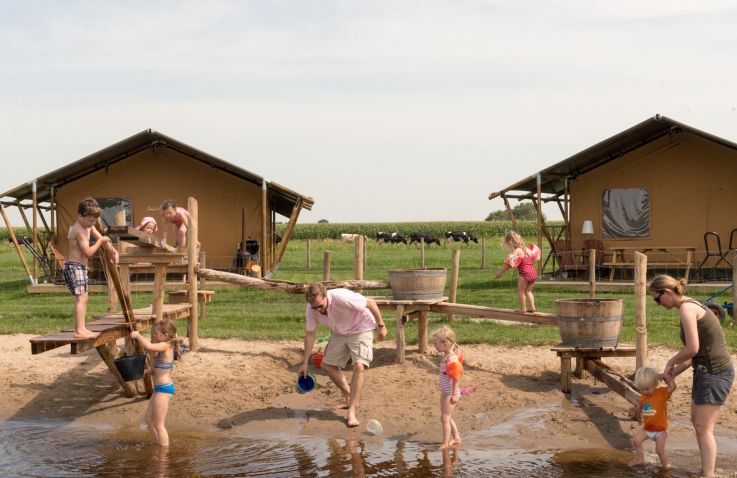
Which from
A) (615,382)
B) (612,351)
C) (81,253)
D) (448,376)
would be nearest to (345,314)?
(448,376)

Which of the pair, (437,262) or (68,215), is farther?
(437,262)

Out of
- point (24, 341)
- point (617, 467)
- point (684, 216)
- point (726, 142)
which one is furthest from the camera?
point (684, 216)

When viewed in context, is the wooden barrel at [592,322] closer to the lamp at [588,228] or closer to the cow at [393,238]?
the lamp at [588,228]

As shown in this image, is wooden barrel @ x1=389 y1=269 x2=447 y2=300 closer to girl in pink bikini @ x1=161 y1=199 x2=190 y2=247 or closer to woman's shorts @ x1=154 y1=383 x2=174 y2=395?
girl in pink bikini @ x1=161 y1=199 x2=190 y2=247

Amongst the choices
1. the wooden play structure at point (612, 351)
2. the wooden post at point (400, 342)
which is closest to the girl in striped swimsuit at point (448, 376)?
the wooden play structure at point (612, 351)

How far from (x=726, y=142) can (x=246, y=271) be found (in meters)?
13.2

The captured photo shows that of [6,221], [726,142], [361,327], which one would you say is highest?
[726,142]

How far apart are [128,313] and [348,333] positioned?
252 centimetres

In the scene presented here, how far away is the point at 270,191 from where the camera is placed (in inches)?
1039

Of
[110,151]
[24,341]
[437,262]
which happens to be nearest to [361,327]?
[24,341]

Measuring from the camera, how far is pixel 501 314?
12.4m

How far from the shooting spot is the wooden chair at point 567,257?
82.7 ft

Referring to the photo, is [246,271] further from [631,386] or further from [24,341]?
[631,386]

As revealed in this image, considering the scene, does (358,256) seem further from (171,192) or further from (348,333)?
(171,192)
